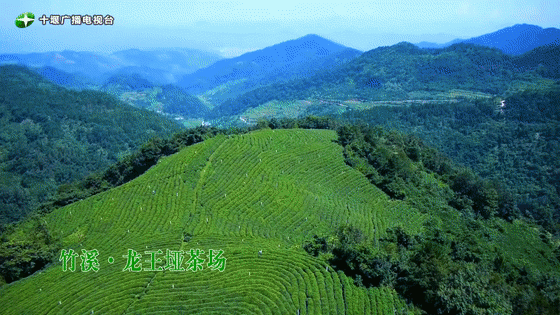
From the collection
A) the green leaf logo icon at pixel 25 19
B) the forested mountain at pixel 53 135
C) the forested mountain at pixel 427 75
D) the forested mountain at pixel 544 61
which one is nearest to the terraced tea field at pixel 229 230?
the green leaf logo icon at pixel 25 19

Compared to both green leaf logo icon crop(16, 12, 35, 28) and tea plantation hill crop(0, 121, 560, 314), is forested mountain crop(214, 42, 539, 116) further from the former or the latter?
green leaf logo icon crop(16, 12, 35, 28)

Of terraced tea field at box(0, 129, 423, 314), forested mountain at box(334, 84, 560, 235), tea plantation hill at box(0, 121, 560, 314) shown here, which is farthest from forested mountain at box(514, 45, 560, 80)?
terraced tea field at box(0, 129, 423, 314)

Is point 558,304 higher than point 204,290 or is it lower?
lower

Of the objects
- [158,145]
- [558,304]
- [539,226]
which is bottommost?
[539,226]

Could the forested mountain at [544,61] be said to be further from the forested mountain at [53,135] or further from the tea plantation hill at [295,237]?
the forested mountain at [53,135]

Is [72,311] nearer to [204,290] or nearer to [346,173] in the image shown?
[204,290]

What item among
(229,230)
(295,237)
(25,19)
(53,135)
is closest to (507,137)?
(295,237)

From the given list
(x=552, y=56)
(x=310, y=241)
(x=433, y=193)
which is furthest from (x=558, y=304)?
(x=552, y=56)
